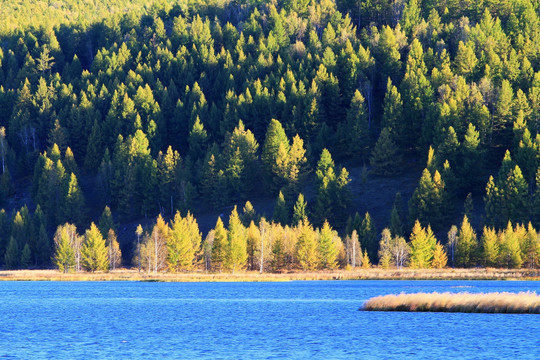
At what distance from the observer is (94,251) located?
151750 mm

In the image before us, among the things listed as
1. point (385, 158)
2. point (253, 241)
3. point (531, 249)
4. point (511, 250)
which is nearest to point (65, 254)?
point (253, 241)

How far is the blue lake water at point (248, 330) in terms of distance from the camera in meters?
53.8

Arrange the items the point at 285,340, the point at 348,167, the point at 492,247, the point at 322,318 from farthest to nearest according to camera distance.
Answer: the point at 348,167 → the point at 492,247 → the point at 322,318 → the point at 285,340

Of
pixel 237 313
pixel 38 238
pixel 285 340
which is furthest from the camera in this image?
pixel 38 238

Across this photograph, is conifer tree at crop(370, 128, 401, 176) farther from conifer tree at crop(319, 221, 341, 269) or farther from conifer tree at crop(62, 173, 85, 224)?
conifer tree at crop(62, 173, 85, 224)

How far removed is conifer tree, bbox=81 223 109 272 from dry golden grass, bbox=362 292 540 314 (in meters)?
82.2

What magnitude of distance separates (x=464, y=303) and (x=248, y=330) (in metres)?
19.7

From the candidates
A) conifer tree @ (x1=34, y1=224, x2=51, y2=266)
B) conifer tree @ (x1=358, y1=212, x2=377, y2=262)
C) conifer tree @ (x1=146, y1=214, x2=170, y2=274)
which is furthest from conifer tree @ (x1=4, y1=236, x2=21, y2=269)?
conifer tree @ (x1=358, y1=212, x2=377, y2=262)

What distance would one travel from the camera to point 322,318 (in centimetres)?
7488

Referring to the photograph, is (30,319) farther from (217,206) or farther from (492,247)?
(217,206)

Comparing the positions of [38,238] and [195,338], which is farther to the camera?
[38,238]

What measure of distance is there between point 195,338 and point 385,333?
14.2 m

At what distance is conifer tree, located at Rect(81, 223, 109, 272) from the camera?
151625mm

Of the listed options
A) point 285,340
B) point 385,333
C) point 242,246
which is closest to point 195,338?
point 285,340
